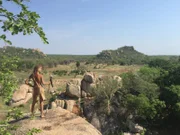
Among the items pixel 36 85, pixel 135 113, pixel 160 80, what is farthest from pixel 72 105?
pixel 36 85

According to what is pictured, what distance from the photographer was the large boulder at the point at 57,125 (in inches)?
314

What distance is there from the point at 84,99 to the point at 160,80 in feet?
39.1

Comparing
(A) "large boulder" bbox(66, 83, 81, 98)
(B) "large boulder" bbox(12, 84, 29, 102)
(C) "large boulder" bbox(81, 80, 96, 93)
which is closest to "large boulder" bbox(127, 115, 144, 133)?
(C) "large boulder" bbox(81, 80, 96, 93)

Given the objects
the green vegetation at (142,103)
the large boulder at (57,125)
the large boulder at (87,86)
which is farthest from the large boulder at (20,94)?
the large boulder at (57,125)

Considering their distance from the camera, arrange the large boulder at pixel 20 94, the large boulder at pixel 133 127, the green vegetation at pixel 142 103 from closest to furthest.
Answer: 1. the large boulder at pixel 133 127
2. the green vegetation at pixel 142 103
3. the large boulder at pixel 20 94

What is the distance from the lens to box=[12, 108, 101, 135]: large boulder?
7969 millimetres

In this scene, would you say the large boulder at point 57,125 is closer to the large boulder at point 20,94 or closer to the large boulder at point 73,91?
the large boulder at point 73,91

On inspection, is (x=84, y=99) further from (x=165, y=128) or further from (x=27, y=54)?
(x=27, y=54)

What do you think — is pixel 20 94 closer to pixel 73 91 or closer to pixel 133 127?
pixel 73 91

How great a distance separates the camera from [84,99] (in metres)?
27.8

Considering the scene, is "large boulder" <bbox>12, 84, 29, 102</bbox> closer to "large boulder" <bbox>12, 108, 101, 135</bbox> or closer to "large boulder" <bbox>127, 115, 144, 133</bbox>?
"large boulder" <bbox>127, 115, 144, 133</bbox>

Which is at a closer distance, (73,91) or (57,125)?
(57,125)

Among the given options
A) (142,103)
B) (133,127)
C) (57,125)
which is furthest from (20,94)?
(57,125)

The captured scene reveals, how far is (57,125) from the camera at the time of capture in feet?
27.3
